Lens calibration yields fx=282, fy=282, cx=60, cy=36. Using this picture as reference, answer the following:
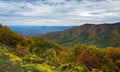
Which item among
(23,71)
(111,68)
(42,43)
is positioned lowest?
(111,68)

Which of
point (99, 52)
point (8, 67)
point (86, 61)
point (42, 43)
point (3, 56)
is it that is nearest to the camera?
point (8, 67)

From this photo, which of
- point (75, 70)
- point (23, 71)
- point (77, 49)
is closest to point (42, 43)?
point (77, 49)

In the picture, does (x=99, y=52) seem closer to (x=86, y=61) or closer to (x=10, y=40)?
(x=86, y=61)

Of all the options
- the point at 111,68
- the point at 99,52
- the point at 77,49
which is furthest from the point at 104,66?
the point at 77,49

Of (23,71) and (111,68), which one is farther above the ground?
(23,71)

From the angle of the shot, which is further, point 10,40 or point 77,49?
point 77,49

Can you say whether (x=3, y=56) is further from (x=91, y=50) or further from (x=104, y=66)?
(x=91, y=50)

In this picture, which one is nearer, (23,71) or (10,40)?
(23,71)

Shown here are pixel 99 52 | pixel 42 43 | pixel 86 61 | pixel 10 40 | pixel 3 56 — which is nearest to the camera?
pixel 3 56

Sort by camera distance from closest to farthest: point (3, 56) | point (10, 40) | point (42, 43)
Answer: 1. point (3, 56)
2. point (10, 40)
3. point (42, 43)
